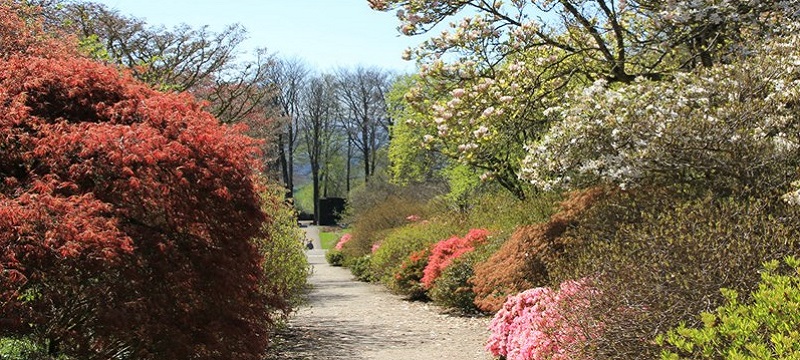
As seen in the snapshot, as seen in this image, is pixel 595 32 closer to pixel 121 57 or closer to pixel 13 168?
pixel 13 168

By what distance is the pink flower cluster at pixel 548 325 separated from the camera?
213 inches

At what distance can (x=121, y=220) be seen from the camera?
5.12 metres

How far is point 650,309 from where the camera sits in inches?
196

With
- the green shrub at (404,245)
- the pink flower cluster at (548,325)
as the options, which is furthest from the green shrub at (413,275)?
the pink flower cluster at (548,325)

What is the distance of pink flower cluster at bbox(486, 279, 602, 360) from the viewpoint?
5.40 meters

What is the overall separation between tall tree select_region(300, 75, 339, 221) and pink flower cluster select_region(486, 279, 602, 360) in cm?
4699

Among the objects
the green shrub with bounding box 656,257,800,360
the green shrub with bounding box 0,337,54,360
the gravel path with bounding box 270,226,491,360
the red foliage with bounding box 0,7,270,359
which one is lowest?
the gravel path with bounding box 270,226,491,360

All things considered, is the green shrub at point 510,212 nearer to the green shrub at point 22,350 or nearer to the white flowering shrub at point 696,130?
the white flowering shrub at point 696,130

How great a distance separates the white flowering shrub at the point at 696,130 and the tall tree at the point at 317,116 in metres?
46.5

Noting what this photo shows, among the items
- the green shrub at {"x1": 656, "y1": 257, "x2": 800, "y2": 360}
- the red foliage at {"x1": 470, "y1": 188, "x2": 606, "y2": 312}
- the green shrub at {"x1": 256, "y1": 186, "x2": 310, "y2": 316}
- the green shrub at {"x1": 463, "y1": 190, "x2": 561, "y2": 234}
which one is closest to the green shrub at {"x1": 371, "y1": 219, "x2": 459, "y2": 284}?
the green shrub at {"x1": 463, "y1": 190, "x2": 561, "y2": 234}

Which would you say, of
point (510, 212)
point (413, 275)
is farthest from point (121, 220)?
point (413, 275)

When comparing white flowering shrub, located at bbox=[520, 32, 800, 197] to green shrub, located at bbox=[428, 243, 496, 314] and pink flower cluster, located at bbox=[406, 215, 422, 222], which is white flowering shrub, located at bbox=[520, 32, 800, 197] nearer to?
green shrub, located at bbox=[428, 243, 496, 314]

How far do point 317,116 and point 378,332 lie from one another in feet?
145

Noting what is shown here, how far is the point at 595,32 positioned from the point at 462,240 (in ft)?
16.1
